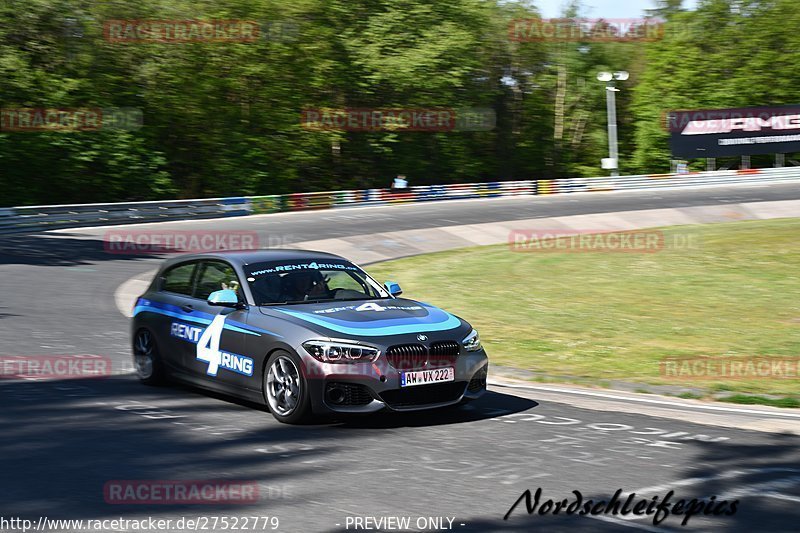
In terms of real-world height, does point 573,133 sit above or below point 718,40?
below

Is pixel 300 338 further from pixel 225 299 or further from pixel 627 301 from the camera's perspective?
pixel 627 301

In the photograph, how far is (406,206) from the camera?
4109cm

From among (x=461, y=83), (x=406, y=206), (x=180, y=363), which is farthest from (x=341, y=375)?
(x=461, y=83)

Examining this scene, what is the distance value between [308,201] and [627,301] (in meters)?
23.5

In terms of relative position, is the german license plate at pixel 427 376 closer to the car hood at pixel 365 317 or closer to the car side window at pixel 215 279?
the car hood at pixel 365 317

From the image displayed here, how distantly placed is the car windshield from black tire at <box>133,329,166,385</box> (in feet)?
5.44

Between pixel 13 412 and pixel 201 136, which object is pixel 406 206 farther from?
pixel 13 412

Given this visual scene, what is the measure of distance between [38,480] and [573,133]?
207ft

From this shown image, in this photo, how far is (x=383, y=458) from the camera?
7.04 metres

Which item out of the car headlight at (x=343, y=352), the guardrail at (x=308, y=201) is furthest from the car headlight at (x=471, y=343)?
the guardrail at (x=308, y=201)

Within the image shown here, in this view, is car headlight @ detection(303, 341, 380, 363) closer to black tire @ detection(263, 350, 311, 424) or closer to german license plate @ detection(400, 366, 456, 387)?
black tire @ detection(263, 350, 311, 424)

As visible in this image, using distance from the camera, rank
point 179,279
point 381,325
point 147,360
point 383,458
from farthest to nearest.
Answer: point 147,360 → point 179,279 → point 381,325 → point 383,458

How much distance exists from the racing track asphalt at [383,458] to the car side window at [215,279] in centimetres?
107

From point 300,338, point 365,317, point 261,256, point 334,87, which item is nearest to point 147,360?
point 261,256
